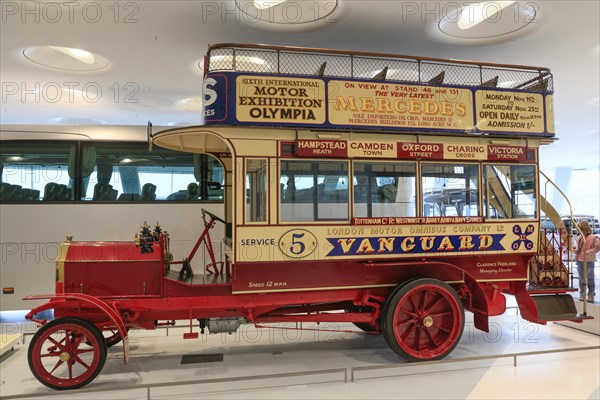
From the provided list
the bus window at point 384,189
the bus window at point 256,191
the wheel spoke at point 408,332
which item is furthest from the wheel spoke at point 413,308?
the bus window at point 256,191

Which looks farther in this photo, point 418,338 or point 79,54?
point 79,54

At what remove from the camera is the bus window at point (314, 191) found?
411 cm

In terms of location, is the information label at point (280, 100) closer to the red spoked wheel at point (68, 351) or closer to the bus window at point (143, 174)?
the red spoked wheel at point (68, 351)

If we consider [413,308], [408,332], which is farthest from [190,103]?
[408,332]

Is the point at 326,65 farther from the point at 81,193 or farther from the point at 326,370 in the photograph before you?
the point at 81,193

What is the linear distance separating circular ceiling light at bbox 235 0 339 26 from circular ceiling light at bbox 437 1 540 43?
1647 millimetres

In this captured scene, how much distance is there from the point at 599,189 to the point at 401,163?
739 inches

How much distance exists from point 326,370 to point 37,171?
5.41 metres

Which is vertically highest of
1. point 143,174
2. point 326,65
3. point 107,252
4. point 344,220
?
point 326,65

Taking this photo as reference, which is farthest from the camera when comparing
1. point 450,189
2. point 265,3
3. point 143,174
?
point 143,174

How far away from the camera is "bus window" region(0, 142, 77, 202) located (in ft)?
20.9

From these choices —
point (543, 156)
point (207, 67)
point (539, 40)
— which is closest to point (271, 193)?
point (207, 67)

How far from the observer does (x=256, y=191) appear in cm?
404

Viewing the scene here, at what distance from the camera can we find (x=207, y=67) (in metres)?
4.13
